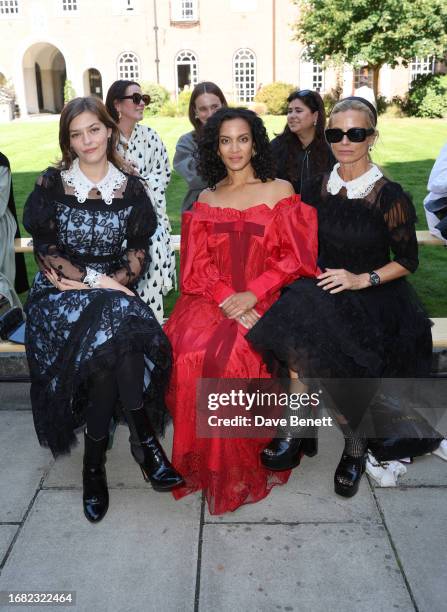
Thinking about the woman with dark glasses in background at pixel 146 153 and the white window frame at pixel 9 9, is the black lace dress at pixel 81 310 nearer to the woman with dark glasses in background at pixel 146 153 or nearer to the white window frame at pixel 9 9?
the woman with dark glasses in background at pixel 146 153

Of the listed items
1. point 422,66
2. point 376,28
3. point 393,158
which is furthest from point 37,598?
point 422,66

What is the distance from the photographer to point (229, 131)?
11.3 feet

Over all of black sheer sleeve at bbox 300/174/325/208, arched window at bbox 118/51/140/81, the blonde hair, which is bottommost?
black sheer sleeve at bbox 300/174/325/208

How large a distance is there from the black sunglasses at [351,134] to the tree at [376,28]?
21499 mm

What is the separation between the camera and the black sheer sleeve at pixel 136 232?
3467mm

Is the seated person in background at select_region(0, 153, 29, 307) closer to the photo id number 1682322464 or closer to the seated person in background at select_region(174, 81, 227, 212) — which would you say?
the seated person in background at select_region(174, 81, 227, 212)

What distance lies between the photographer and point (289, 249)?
335 cm

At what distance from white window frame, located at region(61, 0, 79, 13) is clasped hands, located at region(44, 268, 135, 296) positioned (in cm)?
3410

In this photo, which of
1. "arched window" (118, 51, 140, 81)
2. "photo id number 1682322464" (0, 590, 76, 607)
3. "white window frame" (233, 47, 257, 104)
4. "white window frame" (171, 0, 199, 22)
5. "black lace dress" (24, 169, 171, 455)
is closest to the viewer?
A: "photo id number 1682322464" (0, 590, 76, 607)

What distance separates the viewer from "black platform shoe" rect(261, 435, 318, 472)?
319 centimetres

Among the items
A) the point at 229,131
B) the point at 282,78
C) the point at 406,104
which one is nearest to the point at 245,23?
the point at 282,78

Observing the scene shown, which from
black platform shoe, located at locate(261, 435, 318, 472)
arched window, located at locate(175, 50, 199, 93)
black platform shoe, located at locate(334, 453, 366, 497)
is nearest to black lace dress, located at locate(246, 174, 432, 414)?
black platform shoe, located at locate(261, 435, 318, 472)

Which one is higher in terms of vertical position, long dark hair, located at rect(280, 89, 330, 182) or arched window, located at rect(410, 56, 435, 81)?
arched window, located at rect(410, 56, 435, 81)

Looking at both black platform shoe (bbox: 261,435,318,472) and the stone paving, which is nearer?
the stone paving
